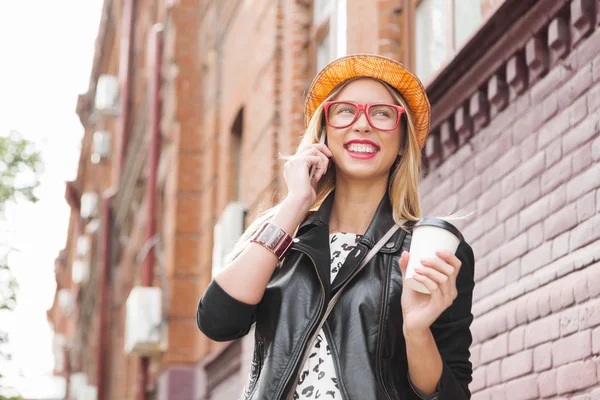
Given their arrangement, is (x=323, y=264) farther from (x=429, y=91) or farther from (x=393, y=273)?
(x=429, y=91)

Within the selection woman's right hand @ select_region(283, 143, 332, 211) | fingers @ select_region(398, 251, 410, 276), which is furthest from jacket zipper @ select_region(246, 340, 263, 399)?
fingers @ select_region(398, 251, 410, 276)

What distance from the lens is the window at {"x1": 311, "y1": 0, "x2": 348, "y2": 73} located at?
927cm

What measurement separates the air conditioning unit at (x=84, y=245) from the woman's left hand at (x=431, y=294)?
2947cm

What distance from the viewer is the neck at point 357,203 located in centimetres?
344

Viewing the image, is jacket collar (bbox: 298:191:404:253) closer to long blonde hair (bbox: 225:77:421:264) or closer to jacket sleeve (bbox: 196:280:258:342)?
long blonde hair (bbox: 225:77:421:264)

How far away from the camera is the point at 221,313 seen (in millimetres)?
3143

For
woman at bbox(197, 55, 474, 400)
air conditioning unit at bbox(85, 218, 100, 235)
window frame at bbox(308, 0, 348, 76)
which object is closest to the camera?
woman at bbox(197, 55, 474, 400)

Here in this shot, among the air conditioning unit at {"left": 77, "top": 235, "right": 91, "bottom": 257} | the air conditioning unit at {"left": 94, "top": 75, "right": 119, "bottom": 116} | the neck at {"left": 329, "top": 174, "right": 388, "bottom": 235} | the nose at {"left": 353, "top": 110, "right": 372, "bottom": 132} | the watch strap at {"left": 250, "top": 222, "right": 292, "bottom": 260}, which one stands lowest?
the watch strap at {"left": 250, "top": 222, "right": 292, "bottom": 260}

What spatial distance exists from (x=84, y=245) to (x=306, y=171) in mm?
29497

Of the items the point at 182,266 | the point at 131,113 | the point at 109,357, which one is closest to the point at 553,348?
the point at 182,266

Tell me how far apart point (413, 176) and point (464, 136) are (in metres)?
3.00

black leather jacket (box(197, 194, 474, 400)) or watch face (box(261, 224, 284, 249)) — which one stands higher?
watch face (box(261, 224, 284, 249))

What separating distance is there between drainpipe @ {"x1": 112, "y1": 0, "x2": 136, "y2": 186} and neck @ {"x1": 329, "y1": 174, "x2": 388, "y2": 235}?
64.8ft

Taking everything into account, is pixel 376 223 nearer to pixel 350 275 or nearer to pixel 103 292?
pixel 350 275
